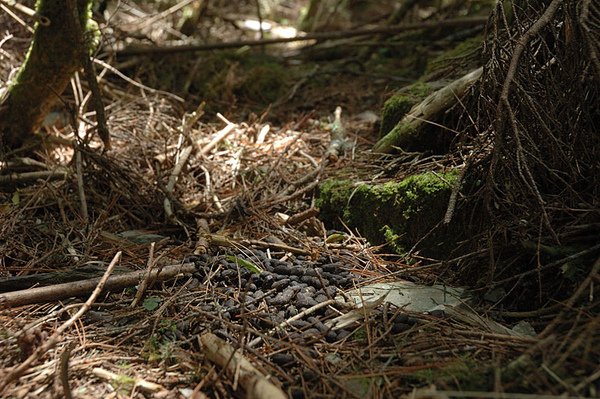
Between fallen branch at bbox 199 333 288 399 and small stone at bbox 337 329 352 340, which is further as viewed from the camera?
small stone at bbox 337 329 352 340

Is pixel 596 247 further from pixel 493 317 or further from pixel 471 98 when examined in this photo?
pixel 471 98

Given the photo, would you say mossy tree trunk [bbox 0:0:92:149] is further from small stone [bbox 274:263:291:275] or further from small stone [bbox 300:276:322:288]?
small stone [bbox 300:276:322:288]

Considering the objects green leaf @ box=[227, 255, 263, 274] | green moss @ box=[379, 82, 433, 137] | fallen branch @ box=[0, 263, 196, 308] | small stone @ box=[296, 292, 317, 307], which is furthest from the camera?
green moss @ box=[379, 82, 433, 137]

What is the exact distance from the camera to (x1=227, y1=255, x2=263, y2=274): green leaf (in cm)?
263

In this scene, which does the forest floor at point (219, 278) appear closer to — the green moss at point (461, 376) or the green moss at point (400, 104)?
the green moss at point (461, 376)

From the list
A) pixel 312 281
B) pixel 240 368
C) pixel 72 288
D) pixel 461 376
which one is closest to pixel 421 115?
pixel 312 281

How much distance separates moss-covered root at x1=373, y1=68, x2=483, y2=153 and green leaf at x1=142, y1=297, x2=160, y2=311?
189 cm

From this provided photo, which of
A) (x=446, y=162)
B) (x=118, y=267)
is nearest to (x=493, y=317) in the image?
(x=446, y=162)

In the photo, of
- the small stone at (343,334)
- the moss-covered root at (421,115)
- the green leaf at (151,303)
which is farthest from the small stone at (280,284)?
the moss-covered root at (421,115)

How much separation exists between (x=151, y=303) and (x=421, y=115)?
2082 millimetres

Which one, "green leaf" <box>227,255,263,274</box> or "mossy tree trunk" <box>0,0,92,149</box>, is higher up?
"mossy tree trunk" <box>0,0,92,149</box>

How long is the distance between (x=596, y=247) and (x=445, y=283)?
697 millimetres

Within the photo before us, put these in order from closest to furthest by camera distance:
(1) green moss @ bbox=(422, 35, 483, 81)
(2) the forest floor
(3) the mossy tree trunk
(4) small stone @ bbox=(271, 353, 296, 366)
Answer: (2) the forest floor
(4) small stone @ bbox=(271, 353, 296, 366)
(3) the mossy tree trunk
(1) green moss @ bbox=(422, 35, 483, 81)

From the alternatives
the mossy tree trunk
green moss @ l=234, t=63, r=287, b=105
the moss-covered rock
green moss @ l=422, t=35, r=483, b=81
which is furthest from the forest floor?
green moss @ l=422, t=35, r=483, b=81
